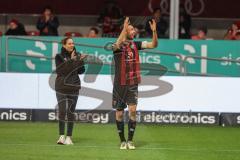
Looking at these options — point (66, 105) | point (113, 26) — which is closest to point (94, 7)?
point (113, 26)

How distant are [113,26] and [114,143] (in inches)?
302

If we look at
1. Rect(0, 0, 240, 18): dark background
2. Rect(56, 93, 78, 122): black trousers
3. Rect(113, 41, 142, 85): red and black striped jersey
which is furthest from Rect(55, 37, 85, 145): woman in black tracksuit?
Rect(0, 0, 240, 18): dark background

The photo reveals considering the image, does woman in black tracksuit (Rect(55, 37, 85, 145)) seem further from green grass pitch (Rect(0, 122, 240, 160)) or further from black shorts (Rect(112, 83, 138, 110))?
black shorts (Rect(112, 83, 138, 110))

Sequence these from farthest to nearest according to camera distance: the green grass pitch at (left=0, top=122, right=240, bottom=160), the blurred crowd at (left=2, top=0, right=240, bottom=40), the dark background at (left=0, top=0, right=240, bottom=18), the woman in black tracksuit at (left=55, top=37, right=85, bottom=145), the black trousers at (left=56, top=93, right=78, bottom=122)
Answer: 1. the dark background at (left=0, top=0, right=240, bottom=18)
2. the blurred crowd at (left=2, top=0, right=240, bottom=40)
3. the black trousers at (left=56, top=93, right=78, bottom=122)
4. the woman in black tracksuit at (left=55, top=37, right=85, bottom=145)
5. the green grass pitch at (left=0, top=122, right=240, bottom=160)

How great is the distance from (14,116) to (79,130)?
2.15m

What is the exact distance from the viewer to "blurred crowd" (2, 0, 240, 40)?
21.4 m

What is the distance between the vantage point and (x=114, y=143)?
15.0m

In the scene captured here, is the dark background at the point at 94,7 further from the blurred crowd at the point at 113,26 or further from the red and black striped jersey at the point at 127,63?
the red and black striped jersey at the point at 127,63

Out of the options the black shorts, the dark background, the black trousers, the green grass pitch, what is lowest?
the green grass pitch

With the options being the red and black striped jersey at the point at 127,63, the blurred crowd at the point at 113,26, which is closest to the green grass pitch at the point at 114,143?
the red and black striped jersey at the point at 127,63

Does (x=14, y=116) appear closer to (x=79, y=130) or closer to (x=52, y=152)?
(x=79, y=130)

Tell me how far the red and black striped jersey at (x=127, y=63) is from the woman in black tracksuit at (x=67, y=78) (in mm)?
892

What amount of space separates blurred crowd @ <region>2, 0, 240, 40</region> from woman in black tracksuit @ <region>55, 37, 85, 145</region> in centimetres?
600

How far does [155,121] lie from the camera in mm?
18531
